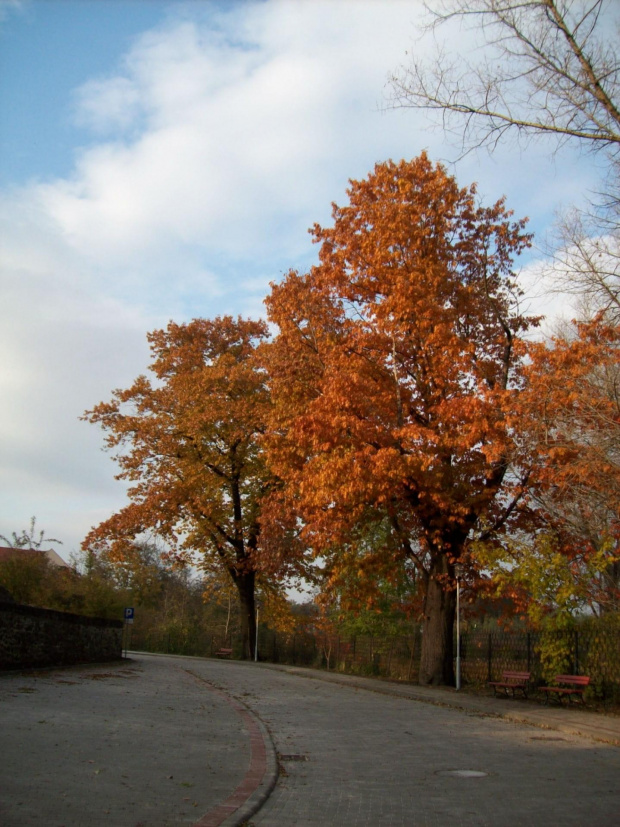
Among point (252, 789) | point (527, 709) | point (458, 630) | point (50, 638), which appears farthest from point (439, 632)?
point (252, 789)

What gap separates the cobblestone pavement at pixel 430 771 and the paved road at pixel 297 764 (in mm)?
20

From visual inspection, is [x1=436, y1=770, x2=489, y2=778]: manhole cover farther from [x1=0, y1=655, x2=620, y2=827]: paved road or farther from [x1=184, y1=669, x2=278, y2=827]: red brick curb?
[x1=184, y1=669, x2=278, y2=827]: red brick curb

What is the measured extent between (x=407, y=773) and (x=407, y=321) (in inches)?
496

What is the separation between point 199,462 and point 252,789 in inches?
991

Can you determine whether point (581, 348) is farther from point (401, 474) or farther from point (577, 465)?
point (401, 474)

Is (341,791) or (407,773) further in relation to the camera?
(407,773)

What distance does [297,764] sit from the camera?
8.80m

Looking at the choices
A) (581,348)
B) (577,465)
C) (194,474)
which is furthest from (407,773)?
(194,474)

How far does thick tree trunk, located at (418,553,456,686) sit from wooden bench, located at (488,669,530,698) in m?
1.51

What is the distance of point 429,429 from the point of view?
18031mm

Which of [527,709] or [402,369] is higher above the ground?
[402,369]

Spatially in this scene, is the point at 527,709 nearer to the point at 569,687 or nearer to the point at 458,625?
the point at 569,687

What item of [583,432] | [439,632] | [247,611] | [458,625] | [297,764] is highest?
[583,432]

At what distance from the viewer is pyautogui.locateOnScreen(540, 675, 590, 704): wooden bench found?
15586 mm
